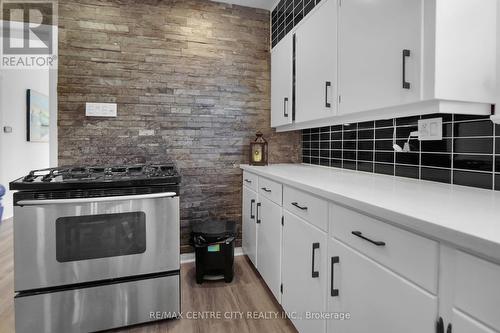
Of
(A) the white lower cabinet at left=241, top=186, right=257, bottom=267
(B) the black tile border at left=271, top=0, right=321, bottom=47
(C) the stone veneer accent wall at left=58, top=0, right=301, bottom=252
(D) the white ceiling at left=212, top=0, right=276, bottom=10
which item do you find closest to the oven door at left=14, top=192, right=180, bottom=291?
(A) the white lower cabinet at left=241, top=186, right=257, bottom=267

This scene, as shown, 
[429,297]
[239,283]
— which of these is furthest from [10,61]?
[429,297]

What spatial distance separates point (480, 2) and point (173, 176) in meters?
1.70

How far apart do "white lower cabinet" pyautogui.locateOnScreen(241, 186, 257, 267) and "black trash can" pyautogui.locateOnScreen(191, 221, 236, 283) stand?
0.64ft

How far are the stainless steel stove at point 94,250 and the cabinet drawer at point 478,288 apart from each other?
57.3 inches

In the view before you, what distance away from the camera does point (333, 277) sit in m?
1.18

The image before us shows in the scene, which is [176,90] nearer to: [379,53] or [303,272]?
[379,53]

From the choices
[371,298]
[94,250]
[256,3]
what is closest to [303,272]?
[371,298]

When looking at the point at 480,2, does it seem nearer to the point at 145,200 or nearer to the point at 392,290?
the point at 392,290

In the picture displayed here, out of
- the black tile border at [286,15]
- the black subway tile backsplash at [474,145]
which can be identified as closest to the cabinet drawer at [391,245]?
the black subway tile backsplash at [474,145]

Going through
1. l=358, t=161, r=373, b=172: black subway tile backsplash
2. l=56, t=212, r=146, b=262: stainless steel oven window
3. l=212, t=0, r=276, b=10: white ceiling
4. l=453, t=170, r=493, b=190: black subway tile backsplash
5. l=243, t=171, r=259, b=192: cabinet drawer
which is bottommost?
l=56, t=212, r=146, b=262: stainless steel oven window

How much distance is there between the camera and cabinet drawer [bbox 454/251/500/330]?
576 mm

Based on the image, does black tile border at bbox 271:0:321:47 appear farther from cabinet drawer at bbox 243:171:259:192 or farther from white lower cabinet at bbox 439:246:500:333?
white lower cabinet at bbox 439:246:500:333

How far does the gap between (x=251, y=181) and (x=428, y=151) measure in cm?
133

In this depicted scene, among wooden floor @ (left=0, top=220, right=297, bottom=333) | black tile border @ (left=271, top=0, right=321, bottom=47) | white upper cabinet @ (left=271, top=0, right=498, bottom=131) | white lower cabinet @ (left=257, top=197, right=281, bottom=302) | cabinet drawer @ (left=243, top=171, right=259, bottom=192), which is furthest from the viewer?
cabinet drawer @ (left=243, top=171, right=259, bottom=192)
